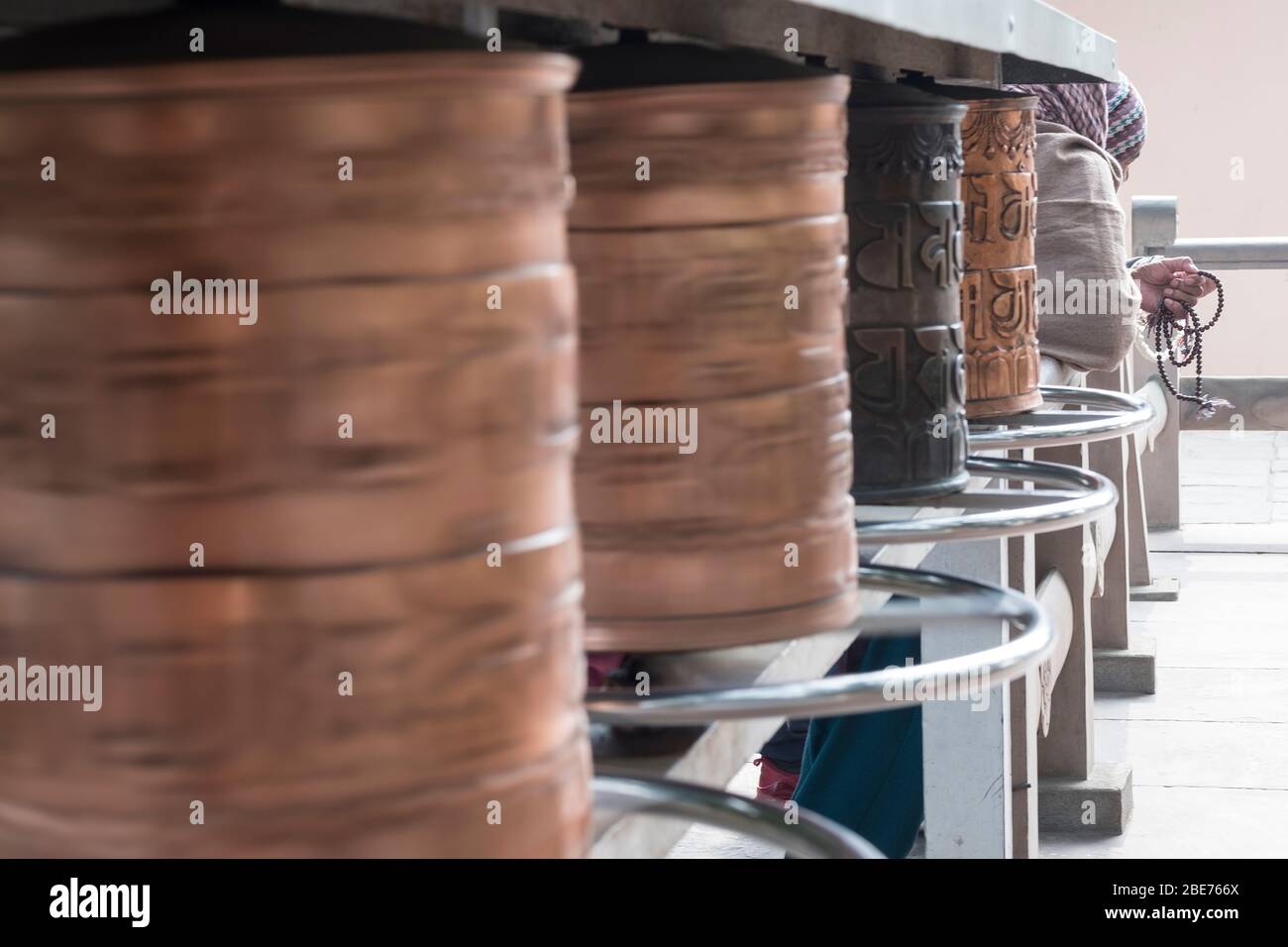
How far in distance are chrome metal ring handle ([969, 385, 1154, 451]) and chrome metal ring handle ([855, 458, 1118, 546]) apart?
1.1 inches

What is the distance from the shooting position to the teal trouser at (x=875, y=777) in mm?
2008

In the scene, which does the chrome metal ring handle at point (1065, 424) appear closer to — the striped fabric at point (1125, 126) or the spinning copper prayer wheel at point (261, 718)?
the spinning copper prayer wheel at point (261, 718)

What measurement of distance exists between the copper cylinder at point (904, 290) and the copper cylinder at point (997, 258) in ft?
0.63

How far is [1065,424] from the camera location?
1.11 meters

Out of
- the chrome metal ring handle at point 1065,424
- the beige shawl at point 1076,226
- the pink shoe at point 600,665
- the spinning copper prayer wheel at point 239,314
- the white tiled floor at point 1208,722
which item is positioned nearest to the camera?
the spinning copper prayer wheel at point 239,314

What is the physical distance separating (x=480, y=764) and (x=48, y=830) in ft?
0.31

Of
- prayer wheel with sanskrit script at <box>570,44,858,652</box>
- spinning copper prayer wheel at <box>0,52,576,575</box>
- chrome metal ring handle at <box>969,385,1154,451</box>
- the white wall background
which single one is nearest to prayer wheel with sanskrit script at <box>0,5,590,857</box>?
spinning copper prayer wheel at <box>0,52,576,575</box>

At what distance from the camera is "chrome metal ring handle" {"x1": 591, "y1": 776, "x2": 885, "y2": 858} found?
0.54 m

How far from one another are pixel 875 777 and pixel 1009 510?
3.89ft

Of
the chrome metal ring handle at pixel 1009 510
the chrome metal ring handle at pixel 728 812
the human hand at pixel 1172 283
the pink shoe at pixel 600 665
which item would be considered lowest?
the chrome metal ring handle at pixel 728 812

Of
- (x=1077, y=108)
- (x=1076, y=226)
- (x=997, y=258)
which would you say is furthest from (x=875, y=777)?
(x=997, y=258)

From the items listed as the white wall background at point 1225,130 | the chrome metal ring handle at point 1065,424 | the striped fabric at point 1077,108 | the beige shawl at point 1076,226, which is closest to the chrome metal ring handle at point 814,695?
the chrome metal ring handle at point 1065,424
